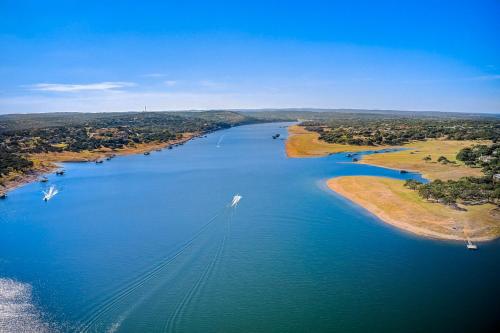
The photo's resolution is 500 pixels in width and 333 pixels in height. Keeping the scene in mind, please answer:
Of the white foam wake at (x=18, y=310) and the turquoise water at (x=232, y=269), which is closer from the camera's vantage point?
the white foam wake at (x=18, y=310)

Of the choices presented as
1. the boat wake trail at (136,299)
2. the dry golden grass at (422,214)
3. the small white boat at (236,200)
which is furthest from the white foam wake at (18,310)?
the dry golden grass at (422,214)

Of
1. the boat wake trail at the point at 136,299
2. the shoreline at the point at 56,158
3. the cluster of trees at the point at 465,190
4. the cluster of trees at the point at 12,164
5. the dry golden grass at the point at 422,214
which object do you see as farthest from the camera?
the cluster of trees at the point at 12,164

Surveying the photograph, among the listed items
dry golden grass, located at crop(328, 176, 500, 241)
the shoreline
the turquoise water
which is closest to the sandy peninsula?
dry golden grass, located at crop(328, 176, 500, 241)

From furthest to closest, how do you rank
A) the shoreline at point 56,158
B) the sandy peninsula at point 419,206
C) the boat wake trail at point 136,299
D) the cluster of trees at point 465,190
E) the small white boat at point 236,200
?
1. the shoreline at point 56,158
2. the small white boat at point 236,200
3. the cluster of trees at point 465,190
4. the sandy peninsula at point 419,206
5. the boat wake trail at point 136,299

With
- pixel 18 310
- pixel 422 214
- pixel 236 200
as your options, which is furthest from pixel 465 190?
pixel 18 310

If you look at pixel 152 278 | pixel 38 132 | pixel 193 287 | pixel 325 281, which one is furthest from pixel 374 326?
pixel 38 132

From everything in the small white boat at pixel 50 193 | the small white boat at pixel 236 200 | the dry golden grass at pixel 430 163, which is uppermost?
the dry golden grass at pixel 430 163

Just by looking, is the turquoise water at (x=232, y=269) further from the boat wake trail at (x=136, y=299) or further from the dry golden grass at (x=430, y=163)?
the dry golden grass at (x=430, y=163)
